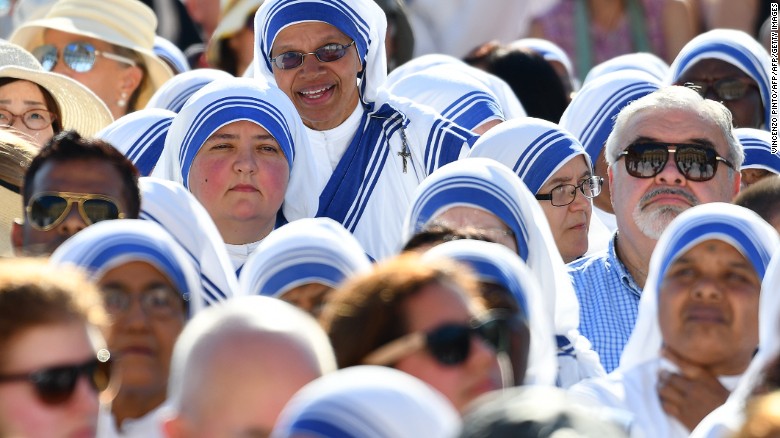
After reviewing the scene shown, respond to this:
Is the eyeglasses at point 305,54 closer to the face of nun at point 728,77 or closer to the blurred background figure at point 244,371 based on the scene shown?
the face of nun at point 728,77

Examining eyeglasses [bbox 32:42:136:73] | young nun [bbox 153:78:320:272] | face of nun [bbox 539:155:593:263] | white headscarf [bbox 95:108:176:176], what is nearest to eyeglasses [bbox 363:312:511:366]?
young nun [bbox 153:78:320:272]

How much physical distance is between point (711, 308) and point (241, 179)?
6.85 ft

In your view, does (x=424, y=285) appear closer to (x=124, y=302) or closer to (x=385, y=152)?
(x=124, y=302)

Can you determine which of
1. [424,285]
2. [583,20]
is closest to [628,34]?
[583,20]

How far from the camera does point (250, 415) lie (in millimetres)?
3908

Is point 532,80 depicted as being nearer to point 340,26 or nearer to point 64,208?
point 340,26

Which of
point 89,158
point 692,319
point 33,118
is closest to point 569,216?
point 692,319

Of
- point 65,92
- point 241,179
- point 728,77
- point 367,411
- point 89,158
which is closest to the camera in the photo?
point 367,411

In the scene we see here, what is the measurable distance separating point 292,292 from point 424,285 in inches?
44.8

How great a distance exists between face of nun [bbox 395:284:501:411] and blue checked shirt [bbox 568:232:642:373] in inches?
89.8

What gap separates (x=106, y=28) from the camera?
9766 mm

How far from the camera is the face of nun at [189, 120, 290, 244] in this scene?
7.05m

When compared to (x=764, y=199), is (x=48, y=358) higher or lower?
lower

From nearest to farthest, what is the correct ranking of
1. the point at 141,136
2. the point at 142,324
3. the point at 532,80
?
the point at 142,324
the point at 141,136
the point at 532,80
